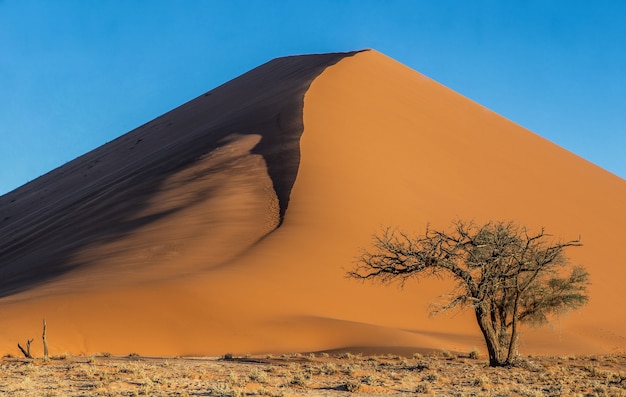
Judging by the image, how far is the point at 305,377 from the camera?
1516 centimetres

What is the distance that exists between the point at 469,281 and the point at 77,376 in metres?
8.16

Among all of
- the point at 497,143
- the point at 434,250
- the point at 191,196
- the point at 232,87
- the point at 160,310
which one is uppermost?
the point at 232,87

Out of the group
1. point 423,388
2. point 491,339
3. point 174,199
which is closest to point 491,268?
point 491,339

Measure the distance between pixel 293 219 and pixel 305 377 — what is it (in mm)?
14546

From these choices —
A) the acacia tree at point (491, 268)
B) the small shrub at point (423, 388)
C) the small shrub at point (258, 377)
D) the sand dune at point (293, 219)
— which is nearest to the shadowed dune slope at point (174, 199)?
the sand dune at point (293, 219)

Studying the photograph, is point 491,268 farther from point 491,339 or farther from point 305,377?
point 305,377

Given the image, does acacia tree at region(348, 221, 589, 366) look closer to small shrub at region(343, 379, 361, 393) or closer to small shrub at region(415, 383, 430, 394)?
small shrub at region(415, 383, 430, 394)

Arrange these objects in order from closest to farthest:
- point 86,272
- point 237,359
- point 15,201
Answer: point 237,359 < point 86,272 < point 15,201

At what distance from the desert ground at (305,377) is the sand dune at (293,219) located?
2.79 m

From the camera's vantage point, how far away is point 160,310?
75.3ft

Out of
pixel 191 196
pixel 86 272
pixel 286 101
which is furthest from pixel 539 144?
pixel 86 272

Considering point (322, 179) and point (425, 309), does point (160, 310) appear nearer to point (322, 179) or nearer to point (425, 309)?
point (425, 309)

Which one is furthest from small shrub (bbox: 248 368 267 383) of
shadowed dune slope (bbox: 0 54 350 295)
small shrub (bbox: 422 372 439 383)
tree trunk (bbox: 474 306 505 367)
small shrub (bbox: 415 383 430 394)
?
shadowed dune slope (bbox: 0 54 350 295)

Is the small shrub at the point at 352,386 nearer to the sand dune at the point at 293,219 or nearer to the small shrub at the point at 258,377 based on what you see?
the small shrub at the point at 258,377
